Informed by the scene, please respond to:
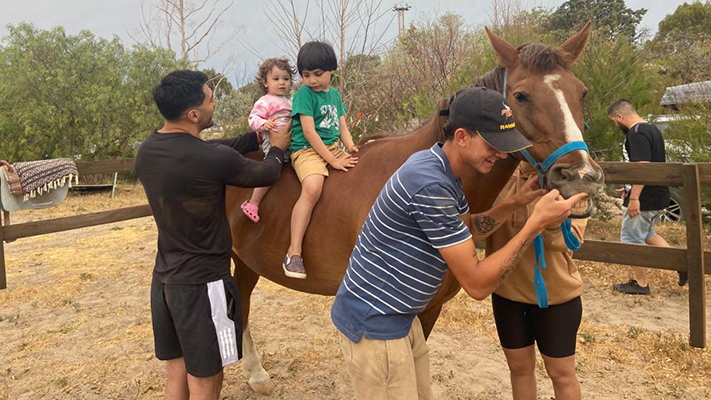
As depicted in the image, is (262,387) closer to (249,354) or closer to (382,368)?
(249,354)

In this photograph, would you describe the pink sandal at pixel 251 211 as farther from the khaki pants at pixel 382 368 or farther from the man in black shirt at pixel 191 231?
the khaki pants at pixel 382 368

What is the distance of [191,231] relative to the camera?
2189mm

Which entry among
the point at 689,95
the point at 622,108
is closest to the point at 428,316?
the point at 622,108

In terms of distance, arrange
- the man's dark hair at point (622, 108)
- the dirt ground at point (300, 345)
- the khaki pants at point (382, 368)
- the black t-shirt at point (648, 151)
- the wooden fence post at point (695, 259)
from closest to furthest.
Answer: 1. the khaki pants at point (382, 368)
2. the dirt ground at point (300, 345)
3. the wooden fence post at point (695, 259)
4. the black t-shirt at point (648, 151)
5. the man's dark hair at point (622, 108)

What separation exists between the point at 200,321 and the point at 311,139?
1272 mm

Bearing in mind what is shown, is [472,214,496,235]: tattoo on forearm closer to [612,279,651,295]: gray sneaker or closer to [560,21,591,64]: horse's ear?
[560,21,591,64]: horse's ear

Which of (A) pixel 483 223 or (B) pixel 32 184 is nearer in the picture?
(A) pixel 483 223

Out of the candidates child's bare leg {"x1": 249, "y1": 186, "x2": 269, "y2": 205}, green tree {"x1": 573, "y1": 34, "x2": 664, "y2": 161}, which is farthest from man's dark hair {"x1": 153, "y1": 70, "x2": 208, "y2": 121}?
green tree {"x1": 573, "y1": 34, "x2": 664, "y2": 161}

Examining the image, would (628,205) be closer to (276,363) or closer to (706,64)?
(276,363)

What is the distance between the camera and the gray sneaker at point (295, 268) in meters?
2.82

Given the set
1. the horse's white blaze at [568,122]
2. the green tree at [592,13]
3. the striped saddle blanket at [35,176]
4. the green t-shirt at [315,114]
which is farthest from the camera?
the green tree at [592,13]

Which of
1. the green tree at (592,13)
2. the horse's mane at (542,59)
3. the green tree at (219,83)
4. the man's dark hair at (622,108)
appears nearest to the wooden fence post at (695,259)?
the man's dark hair at (622,108)

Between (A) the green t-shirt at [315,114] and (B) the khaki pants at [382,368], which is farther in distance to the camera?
(A) the green t-shirt at [315,114]

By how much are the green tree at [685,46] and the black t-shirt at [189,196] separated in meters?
9.33
